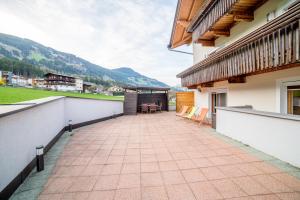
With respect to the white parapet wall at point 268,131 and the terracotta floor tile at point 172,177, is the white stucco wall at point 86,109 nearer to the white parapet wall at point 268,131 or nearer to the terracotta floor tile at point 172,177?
the terracotta floor tile at point 172,177

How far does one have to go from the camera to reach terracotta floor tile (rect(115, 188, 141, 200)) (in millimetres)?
2539

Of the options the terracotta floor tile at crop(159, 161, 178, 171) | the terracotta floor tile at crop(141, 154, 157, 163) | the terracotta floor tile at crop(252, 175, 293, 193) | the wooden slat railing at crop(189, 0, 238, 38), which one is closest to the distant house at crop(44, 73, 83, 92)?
the wooden slat railing at crop(189, 0, 238, 38)

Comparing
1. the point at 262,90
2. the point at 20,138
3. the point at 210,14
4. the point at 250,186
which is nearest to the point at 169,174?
the point at 250,186

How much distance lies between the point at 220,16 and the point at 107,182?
7269 millimetres

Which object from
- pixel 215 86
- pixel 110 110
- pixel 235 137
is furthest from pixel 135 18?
pixel 235 137

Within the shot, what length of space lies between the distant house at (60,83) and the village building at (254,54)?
65.3 m

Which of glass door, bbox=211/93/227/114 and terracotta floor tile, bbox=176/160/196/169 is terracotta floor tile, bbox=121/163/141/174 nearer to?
terracotta floor tile, bbox=176/160/196/169

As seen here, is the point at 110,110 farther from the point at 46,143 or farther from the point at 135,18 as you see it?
the point at 135,18

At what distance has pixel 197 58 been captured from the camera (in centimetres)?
1219

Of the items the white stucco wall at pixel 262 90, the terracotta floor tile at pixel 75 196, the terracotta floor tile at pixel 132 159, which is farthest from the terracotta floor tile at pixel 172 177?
the white stucco wall at pixel 262 90

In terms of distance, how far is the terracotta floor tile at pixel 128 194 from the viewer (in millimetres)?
2539

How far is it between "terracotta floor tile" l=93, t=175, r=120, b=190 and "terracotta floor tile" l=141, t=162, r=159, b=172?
0.67m

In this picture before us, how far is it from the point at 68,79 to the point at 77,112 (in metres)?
72.0

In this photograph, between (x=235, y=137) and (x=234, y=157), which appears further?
(x=235, y=137)
